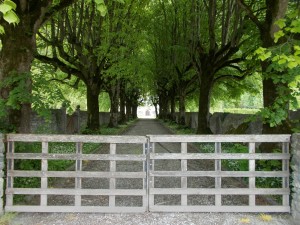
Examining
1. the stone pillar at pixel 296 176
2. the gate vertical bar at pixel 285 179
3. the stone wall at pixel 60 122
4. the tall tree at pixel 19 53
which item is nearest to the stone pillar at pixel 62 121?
the stone wall at pixel 60 122

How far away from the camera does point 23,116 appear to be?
7.43m

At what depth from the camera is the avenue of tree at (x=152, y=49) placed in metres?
6.70

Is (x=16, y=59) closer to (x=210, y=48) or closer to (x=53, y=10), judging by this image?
(x=53, y=10)

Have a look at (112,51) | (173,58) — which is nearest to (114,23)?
(112,51)

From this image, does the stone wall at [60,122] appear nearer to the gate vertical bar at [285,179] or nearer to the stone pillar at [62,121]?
the stone pillar at [62,121]

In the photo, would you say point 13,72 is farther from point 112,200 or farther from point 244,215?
point 244,215

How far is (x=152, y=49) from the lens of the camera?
104ft

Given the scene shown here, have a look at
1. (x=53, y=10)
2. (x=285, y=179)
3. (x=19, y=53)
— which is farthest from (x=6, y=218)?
(x=53, y=10)

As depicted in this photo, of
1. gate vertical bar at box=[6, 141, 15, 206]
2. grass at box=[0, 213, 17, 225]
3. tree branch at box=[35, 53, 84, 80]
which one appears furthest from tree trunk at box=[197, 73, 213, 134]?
grass at box=[0, 213, 17, 225]

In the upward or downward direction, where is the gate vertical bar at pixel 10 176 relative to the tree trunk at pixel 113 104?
downward

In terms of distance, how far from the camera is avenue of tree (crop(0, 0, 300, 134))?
6703mm

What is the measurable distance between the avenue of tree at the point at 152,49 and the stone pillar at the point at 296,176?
89cm

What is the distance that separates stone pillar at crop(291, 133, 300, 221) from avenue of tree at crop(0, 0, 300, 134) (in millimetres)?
888

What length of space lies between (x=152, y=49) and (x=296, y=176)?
2757 cm
